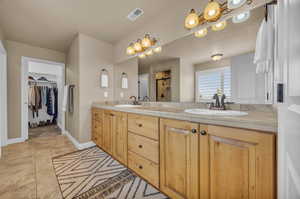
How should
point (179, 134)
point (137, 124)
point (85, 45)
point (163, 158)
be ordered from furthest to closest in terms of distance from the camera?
1. point (85, 45)
2. point (137, 124)
3. point (163, 158)
4. point (179, 134)

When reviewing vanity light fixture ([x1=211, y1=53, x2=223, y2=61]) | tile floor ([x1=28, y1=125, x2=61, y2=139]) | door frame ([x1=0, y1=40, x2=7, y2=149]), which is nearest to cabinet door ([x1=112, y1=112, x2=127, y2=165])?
vanity light fixture ([x1=211, y1=53, x2=223, y2=61])

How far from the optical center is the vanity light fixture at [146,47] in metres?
2.08

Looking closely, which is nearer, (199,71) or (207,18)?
(207,18)

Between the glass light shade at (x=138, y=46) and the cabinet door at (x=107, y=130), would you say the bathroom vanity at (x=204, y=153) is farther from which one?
the glass light shade at (x=138, y=46)

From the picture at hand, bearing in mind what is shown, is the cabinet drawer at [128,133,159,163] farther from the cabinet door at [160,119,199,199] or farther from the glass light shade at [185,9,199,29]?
the glass light shade at [185,9,199,29]

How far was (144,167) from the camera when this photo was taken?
4.70ft

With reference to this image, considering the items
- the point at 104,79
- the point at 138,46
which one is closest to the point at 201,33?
the point at 138,46

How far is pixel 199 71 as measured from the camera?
1.56 m

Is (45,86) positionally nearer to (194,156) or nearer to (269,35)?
(194,156)

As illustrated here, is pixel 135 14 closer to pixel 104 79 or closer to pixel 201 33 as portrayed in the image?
pixel 201 33

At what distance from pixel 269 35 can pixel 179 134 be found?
0.98m

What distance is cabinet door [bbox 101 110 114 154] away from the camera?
202cm

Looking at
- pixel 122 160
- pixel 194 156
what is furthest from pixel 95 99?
pixel 194 156

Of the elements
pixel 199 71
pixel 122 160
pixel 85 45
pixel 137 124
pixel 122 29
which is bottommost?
pixel 122 160
